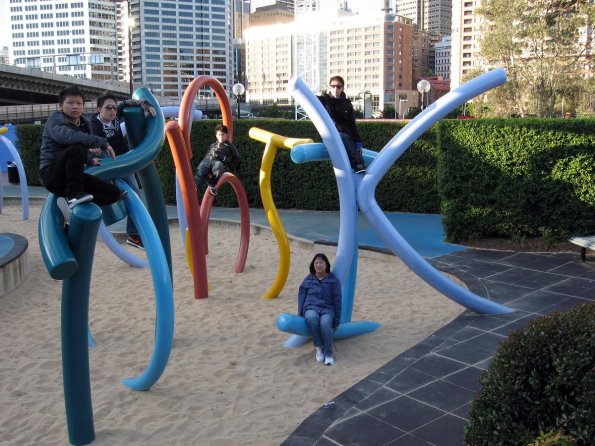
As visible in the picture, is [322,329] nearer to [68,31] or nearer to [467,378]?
[467,378]

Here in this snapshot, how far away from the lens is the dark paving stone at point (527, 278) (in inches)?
330

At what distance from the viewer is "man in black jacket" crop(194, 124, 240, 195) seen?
8969 mm

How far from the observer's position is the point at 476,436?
3033 millimetres

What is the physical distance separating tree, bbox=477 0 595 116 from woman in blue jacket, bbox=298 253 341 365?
27079 millimetres

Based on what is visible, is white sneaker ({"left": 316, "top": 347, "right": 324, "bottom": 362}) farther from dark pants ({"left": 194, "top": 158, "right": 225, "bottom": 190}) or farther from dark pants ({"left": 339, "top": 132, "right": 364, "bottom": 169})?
dark pants ({"left": 194, "top": 158, "right": 225, "bottom": 190})

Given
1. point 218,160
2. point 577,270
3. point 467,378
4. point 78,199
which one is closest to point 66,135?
point 78,199

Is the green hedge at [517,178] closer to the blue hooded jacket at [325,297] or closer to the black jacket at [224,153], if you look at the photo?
the black jacket at [224,153]

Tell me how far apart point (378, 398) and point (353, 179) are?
2.57 metres

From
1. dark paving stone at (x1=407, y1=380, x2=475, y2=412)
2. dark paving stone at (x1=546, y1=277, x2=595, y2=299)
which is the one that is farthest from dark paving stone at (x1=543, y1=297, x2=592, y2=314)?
dark paving stone at (x1=407, y1=380, x2=475, y2=412)

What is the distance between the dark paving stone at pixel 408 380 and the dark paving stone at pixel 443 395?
0.08 metres

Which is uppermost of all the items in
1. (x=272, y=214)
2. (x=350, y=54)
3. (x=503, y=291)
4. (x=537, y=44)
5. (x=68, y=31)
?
(x=68, y=31)

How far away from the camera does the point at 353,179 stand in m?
6.75

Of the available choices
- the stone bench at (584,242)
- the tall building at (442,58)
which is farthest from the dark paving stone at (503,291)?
the tall building at (442,58)

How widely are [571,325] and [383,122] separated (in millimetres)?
12480
